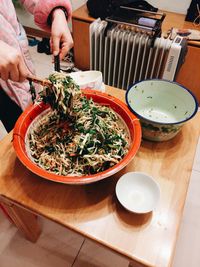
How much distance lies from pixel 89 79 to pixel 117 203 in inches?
21.4

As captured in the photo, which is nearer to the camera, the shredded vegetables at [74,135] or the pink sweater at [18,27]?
the shredded vegetables at [74,135]

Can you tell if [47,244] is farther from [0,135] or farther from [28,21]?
[28,21]

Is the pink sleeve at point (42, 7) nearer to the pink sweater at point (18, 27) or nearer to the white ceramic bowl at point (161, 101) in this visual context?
the pink sweater at point (18, 27)

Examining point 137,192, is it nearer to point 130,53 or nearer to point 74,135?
point 74,135

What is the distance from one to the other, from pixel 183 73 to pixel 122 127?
→ 1458 mm

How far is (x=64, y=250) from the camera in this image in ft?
3.92

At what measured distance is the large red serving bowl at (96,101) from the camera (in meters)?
0.62

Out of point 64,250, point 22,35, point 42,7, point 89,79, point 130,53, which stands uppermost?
point 42,7

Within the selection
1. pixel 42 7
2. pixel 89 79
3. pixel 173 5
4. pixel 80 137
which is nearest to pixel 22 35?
pixel 42 7

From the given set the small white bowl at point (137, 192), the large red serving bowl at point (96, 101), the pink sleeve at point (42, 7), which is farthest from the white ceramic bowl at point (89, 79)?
the small white bowl at point (137, 192)

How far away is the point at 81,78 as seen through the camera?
0.99 metres

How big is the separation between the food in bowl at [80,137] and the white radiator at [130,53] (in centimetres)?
114

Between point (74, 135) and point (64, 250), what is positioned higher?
point (74, 135)

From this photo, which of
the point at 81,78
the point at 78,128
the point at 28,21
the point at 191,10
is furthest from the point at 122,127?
the point at 28,21
